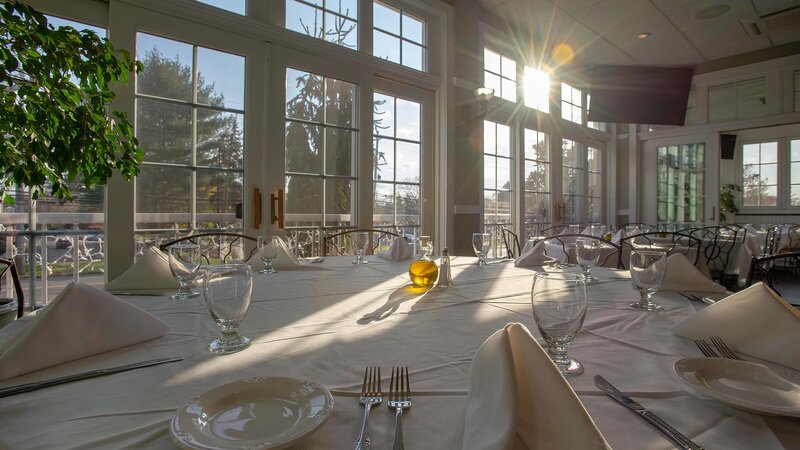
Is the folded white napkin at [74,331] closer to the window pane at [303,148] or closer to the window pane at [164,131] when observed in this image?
the window pane at [164,131]

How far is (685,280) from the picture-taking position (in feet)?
3.64

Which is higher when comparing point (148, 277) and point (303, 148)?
point (303, 148)

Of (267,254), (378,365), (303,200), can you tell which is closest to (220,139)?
(303,200)

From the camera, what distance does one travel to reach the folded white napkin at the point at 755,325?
60cm

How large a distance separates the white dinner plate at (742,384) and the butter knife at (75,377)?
0.76 meters

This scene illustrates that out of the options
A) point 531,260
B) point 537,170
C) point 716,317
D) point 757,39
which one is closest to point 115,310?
point 716,317

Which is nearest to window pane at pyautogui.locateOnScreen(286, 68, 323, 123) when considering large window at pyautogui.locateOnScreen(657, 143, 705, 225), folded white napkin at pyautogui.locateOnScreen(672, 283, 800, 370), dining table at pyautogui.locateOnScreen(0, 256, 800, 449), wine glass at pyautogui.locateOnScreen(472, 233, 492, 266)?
wine glass at pyautogui.locateOnScreen(472, 233, 492, 266)

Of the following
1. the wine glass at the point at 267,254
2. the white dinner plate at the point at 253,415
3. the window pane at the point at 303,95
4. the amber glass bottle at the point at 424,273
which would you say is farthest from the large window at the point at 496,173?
the white dinner plate at the point at 253,415

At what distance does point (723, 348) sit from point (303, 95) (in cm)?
308

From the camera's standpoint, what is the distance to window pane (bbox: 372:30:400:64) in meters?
3.60

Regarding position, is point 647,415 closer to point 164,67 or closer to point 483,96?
point 164,67

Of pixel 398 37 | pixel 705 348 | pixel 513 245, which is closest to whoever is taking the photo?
pixel 705 348

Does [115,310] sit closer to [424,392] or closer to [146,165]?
[424,392]

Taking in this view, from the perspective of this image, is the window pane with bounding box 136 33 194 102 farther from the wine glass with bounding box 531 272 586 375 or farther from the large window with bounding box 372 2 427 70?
the wine glass with bounding box 531 272 586 375
